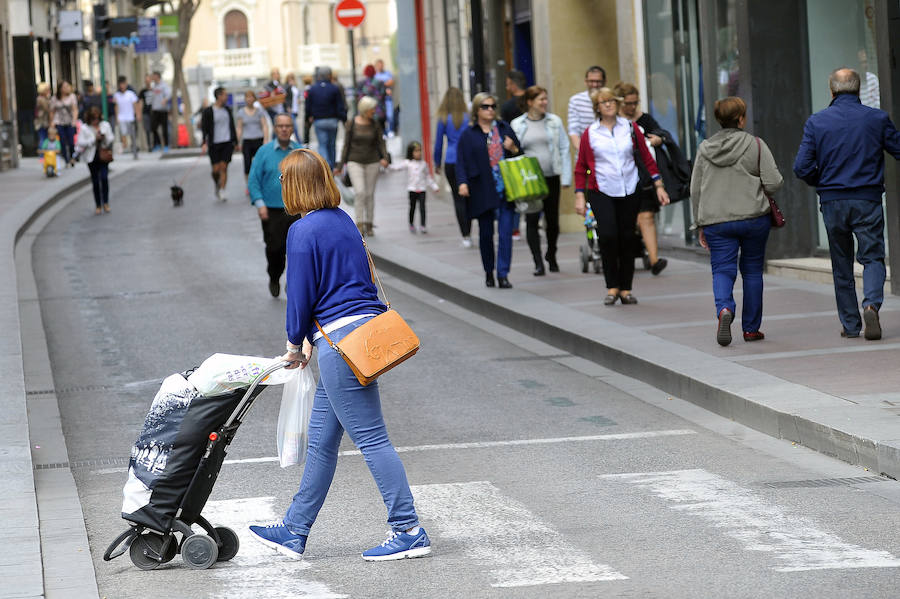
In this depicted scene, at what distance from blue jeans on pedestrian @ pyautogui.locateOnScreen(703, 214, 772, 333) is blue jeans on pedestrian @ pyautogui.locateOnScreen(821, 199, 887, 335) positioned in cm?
48

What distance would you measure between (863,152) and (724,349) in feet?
5.33

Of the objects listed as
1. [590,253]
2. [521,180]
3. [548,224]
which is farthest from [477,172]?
[590,253]

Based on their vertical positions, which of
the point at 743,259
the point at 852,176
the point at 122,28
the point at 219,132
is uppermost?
the point at 122,28

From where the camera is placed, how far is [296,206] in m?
6.32

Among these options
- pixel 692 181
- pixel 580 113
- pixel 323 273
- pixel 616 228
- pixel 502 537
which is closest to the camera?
pixel 323 273

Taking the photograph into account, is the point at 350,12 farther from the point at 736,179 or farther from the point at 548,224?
the point at 736,179

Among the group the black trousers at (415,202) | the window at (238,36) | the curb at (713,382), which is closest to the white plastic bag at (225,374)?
the curb at (713,382)

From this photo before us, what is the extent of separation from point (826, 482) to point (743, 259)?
3869 millimetres

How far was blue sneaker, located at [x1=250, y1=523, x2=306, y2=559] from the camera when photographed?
6355 mm

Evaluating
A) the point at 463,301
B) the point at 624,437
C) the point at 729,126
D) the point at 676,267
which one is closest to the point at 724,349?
the point at 729,126

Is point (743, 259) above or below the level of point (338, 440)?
above

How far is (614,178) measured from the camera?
43.2ft

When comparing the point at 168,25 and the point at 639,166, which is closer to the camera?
the point at 639,166

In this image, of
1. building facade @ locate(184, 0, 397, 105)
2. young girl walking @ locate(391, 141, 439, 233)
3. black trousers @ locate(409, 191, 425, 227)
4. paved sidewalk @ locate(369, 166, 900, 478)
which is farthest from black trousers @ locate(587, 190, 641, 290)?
building facade @ locate(184, 0, 397, 105)
